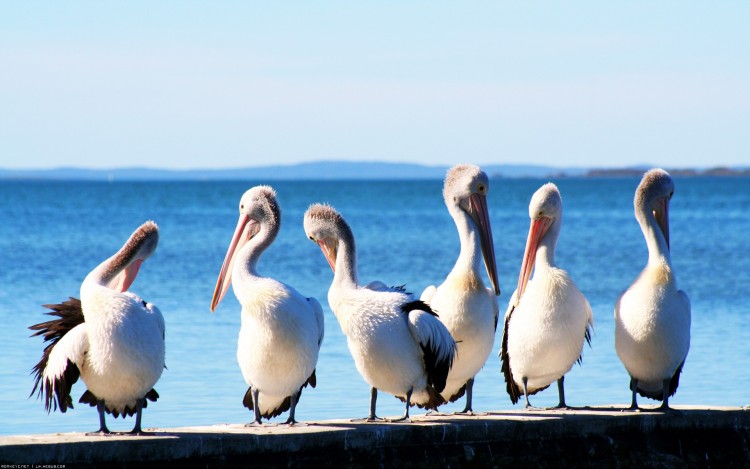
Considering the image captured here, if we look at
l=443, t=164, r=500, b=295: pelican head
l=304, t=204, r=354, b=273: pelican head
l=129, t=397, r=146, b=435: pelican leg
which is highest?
l=443, t=164, r=500, b=295: pelican head

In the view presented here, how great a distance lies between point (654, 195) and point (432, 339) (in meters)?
1.76

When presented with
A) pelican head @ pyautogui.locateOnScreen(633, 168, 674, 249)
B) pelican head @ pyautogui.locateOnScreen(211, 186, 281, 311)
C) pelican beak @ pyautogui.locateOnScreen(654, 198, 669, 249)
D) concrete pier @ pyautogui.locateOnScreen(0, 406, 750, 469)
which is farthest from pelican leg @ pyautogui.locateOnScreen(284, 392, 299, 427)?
pelican beak @ pyautogui.locateOnScreen(654, 198, 669, 249)

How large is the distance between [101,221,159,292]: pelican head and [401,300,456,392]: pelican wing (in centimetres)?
129

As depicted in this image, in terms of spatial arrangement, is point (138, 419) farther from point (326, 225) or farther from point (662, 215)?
point (662, 215)

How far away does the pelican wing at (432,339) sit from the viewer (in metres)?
6.02

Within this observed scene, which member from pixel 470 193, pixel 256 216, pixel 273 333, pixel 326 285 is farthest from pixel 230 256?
pixel 326 285

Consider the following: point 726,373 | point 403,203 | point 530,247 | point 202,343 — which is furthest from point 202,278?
point 403,203

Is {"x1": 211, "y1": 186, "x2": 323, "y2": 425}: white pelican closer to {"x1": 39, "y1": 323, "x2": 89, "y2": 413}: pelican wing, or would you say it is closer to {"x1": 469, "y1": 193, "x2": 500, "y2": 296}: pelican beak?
{"x1": 39, "y1": 323, "x2": 89, "y2": 413}: pelican wing

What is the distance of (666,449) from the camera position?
6504 mm

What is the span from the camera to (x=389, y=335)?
6.03 meters

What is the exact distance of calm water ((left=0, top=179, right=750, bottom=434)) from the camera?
378 inches

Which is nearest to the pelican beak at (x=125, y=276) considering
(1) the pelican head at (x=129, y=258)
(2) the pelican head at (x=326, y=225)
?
(1) the pelican head at (x=129, y=258)

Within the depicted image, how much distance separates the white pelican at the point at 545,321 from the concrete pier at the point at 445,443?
296 mm

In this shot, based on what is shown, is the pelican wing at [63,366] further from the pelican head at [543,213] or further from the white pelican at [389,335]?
the pelican head at [543,213]
